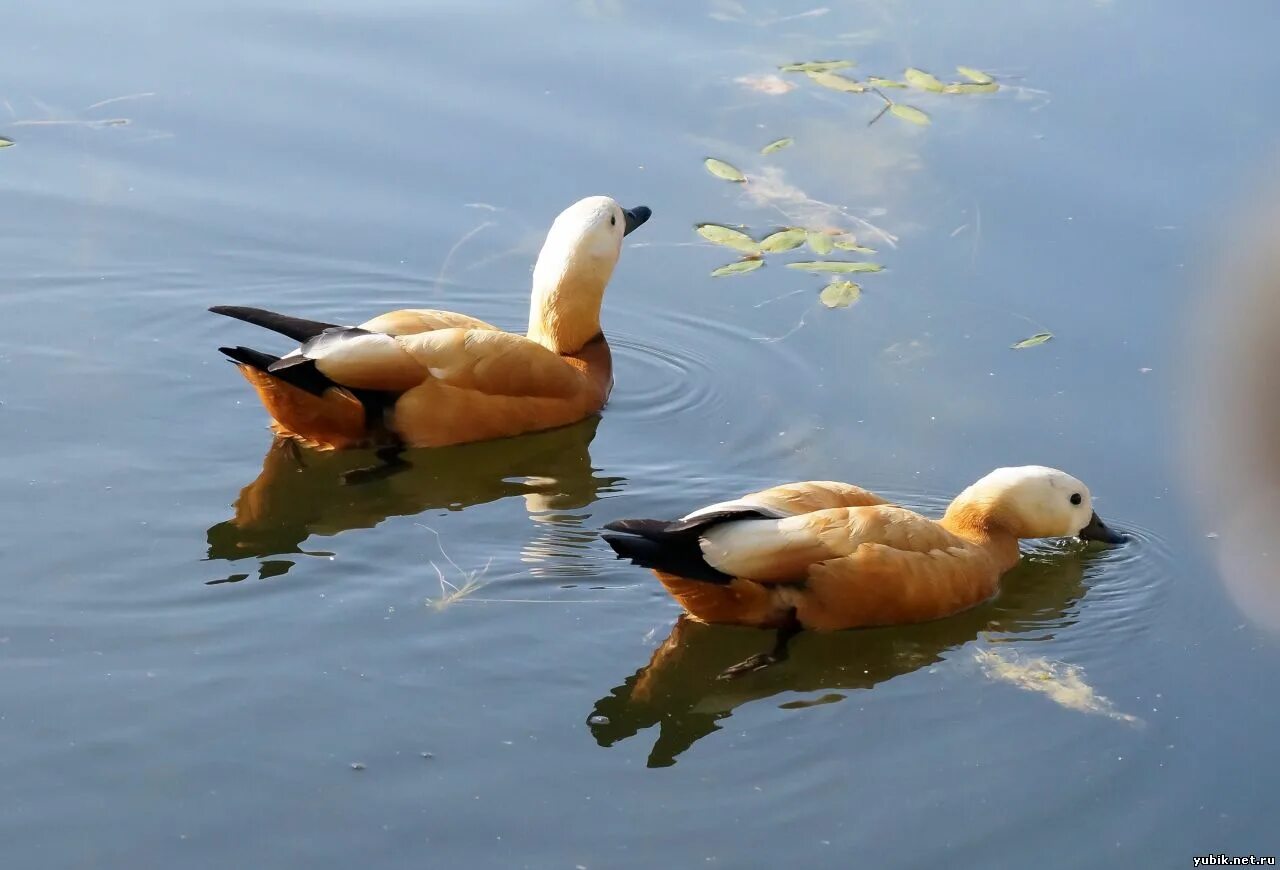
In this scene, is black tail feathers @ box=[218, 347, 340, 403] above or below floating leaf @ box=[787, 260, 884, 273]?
below

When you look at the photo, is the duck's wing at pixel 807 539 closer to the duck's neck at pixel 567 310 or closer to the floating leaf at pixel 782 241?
the duck's neck at pixel 567 310

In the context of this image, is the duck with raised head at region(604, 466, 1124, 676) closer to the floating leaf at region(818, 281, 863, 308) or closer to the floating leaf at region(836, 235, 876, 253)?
the floating leaf at region(818, 281, 863, 308)

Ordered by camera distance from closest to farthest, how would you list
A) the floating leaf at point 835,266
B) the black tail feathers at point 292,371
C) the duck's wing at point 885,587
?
the duck's wing at point 885,587 → the black tail feathers at point 292,371 → the floating leaf at point 835,266

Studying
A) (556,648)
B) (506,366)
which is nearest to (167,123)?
(506,366)

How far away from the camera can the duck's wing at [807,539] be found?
6133 millimetres

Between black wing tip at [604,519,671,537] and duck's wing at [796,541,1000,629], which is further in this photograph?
duck's wing at [796,541,1000,629]

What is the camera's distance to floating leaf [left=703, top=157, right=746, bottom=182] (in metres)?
9.62

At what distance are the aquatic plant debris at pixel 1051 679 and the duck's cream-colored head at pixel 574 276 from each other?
114 inches

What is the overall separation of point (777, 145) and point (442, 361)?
3.14 meters

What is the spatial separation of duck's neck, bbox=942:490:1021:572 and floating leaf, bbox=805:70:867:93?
13.6 feet

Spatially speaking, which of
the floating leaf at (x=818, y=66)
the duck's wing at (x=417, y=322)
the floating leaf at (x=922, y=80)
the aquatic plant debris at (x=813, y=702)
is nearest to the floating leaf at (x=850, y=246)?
the floating leaf at (x=922, y=80)

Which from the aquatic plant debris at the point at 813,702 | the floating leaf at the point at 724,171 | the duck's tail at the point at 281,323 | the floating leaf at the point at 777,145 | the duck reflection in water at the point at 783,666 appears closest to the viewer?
the duck reflection in water at the point at 783,666

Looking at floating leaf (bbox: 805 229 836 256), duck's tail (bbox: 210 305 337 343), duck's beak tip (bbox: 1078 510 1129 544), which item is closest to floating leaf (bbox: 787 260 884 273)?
floating leaf (bbox: 805 229 836 256)

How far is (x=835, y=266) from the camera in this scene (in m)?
8.96
